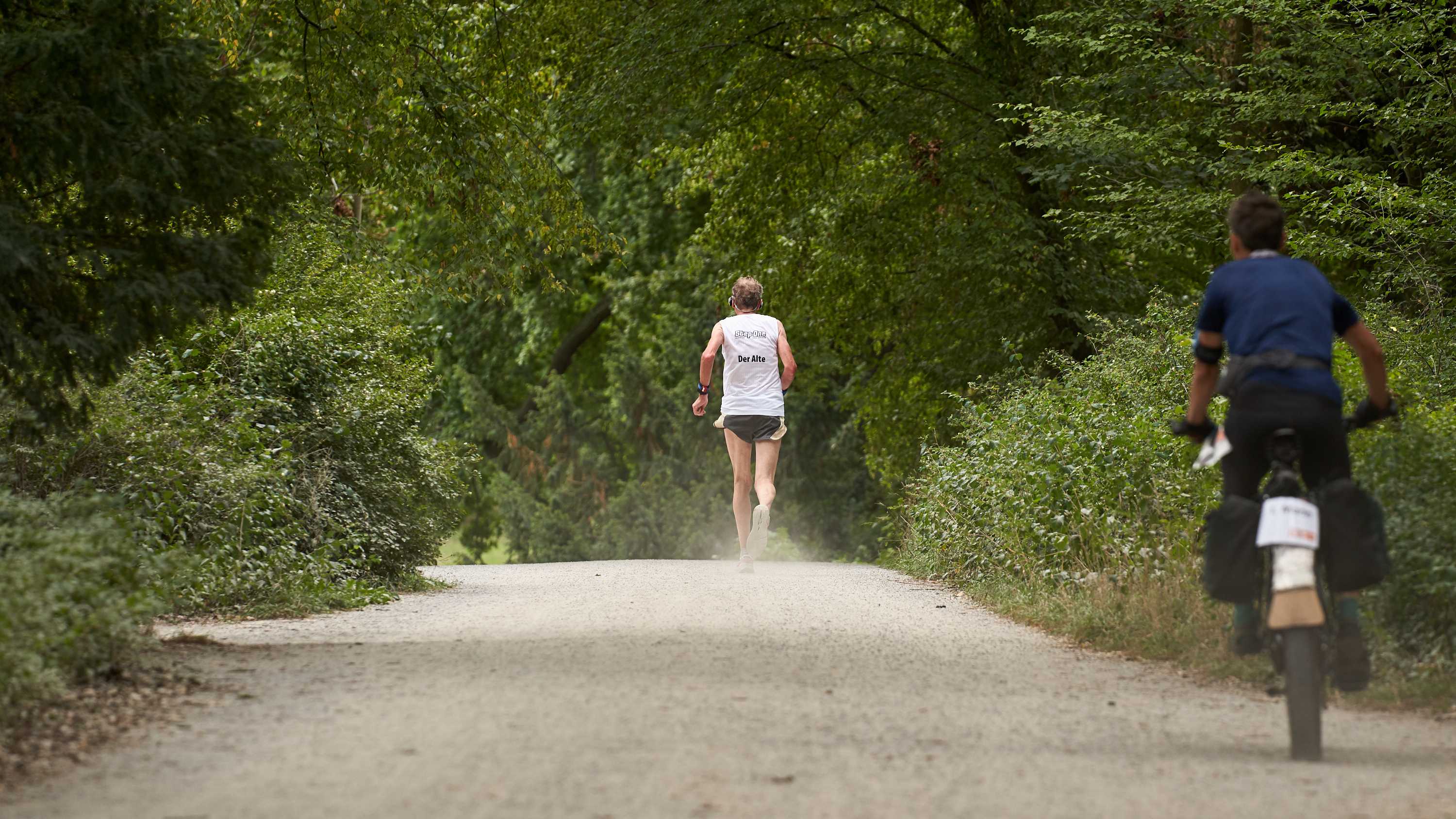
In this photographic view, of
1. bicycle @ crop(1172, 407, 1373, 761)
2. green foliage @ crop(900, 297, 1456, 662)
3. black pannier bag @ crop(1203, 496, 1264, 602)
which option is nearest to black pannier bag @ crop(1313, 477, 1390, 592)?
bicycle @ crop(1172, 407, 1373, 761)

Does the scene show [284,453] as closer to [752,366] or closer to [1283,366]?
[752,366]

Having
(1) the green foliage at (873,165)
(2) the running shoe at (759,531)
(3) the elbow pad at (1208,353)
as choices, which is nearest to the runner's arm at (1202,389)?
(3) the elbow pad at (1208,353)

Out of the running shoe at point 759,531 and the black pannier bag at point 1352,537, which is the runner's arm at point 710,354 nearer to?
the running shoe at point 759,531

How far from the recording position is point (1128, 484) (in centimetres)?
1034

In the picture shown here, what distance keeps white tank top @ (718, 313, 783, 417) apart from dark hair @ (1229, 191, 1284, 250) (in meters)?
7.35

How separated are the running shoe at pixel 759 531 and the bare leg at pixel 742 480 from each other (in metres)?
0.07

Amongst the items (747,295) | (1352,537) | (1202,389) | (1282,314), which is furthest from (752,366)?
(1352,537)

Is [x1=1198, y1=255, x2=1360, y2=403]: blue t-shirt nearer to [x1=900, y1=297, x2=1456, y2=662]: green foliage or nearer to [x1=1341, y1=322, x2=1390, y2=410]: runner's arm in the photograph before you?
[x1=1341, y1=322, x2=1390, y2=410]: runner's arm

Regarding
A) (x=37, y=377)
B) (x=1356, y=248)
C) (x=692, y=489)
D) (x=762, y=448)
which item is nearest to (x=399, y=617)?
(x=37, y=377)

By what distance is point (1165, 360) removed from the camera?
43.9 feet

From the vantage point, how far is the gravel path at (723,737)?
490cm

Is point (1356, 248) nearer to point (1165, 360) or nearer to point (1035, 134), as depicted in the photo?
point (1165, 360)

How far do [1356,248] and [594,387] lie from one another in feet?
88.1

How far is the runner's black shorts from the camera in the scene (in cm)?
1366
